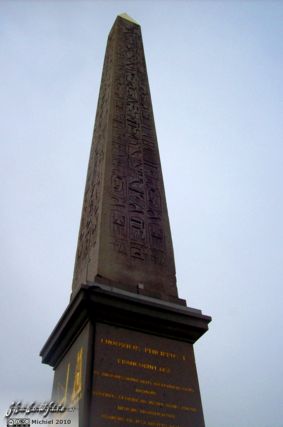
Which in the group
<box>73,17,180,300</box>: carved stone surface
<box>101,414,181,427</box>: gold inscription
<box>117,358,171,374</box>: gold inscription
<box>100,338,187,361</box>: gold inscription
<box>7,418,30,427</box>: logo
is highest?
<box>73,17,180,300</box>: carved stone surface

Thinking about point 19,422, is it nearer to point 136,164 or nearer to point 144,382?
point 144,382

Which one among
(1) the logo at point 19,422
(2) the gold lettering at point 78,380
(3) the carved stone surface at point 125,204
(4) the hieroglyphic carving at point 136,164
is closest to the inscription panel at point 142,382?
(2) the gold lettering at point 78,380

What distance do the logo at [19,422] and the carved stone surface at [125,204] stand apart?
144 centimetres

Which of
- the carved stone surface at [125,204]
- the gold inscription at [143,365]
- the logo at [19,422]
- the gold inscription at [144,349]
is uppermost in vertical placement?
the carved stone surface at [125,204]

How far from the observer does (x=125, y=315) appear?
5172 millimetres

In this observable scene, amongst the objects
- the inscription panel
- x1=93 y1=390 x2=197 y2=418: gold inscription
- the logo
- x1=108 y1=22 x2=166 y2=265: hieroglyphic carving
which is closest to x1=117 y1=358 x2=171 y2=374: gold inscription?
the inscription panel

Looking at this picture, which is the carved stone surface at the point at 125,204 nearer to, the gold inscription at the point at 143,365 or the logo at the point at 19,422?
the gold inscription at the point at 143,365

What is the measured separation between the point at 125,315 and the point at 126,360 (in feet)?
1.55

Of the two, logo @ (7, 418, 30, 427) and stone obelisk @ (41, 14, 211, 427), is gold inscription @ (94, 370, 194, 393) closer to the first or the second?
stone obelisk @ (41, 14, 211, 427)

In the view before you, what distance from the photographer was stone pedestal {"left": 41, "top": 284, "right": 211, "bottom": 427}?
14.9ft

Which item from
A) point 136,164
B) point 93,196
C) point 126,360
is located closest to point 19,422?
point 126,360

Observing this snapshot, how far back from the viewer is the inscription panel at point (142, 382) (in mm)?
4496

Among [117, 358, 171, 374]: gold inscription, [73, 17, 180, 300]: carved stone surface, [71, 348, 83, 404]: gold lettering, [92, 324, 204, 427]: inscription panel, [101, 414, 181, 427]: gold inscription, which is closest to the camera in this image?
[101, 414, 181, 427]: gold inscription

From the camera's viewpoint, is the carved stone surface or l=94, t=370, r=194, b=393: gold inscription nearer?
l=94, t=370, r=194, b=393: gold inscription
